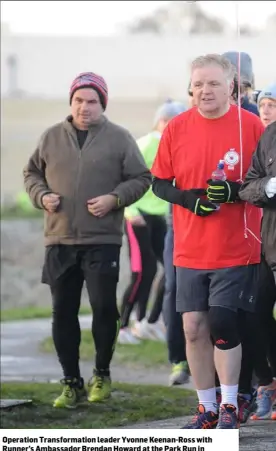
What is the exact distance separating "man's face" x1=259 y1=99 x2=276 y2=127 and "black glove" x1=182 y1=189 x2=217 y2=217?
3.83ft

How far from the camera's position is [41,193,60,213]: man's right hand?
8336 millimetres

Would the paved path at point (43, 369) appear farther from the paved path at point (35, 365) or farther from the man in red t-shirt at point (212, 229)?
the man in red t-shirt at point (212, 229)

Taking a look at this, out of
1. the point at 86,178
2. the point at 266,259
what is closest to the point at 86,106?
the point at 86,178

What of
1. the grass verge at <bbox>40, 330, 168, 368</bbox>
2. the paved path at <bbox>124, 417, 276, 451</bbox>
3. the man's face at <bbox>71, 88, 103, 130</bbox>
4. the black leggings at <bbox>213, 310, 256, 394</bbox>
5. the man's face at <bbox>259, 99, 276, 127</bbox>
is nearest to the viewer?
the paved path at <bbox>124, 417, 276, 451</bbox>

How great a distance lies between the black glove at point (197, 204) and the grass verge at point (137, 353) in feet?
16.1

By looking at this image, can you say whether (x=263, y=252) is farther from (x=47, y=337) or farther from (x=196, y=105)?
(x=47, y=337)

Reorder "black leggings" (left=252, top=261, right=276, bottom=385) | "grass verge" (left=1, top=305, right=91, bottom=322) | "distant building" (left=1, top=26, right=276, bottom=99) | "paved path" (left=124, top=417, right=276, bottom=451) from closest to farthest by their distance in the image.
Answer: "paved path" (left=124, top=417, right=276, bottom=451), "black leggings" (left=252, top=261, right=276, bottom=385), "grass verge" (left=1, top=305, right=91, bottom=322), "distant building" (left=1, top=26, right=276, bottom=99)

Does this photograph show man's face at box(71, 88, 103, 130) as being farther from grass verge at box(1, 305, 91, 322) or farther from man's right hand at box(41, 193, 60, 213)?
grass verge at box(1, 305, 91, 322)

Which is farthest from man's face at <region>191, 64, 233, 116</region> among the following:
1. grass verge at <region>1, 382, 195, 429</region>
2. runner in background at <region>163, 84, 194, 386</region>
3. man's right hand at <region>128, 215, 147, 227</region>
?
man's right hand at <region>128, 215, 147, 227</region>

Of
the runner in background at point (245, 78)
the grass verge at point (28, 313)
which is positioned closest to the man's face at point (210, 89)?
the runner in background at point (245, 78)

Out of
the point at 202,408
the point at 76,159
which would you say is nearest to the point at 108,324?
the point at 76,159

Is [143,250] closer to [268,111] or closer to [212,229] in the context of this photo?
[268,111]

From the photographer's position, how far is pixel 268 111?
25.9 ft

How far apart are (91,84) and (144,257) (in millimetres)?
3800
